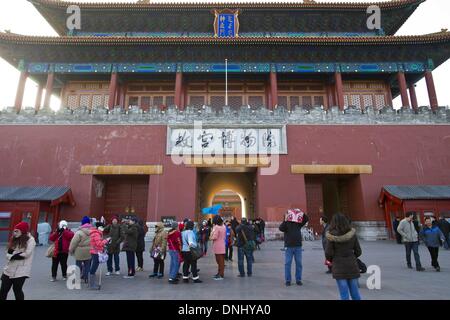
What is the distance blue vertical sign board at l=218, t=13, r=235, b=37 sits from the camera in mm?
18109

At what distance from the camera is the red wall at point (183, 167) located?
1354 cm

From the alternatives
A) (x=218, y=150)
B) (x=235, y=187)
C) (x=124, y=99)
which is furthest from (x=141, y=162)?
(x=235, y=187)

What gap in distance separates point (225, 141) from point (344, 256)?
1080cm

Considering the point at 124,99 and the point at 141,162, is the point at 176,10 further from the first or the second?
the point at 141,162

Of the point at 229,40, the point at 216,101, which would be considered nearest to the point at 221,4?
the point at 229,40

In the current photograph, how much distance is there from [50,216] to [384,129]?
1662 cm

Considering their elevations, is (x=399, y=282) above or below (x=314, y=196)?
below

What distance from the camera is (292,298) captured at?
174 inches

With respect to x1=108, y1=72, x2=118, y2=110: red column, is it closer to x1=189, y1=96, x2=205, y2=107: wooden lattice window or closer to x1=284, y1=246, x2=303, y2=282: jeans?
x1=189, y1=96, x2=205, y2=107: wooden lattice window

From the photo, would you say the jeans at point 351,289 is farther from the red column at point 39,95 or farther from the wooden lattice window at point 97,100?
the red column at point 39,95

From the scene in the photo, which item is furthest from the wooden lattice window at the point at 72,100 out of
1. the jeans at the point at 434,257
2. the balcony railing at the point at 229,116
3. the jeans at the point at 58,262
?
the jeans at the point at 434,257

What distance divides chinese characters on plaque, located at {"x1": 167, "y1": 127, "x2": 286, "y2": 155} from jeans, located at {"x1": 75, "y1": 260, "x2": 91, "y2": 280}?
8.70 m

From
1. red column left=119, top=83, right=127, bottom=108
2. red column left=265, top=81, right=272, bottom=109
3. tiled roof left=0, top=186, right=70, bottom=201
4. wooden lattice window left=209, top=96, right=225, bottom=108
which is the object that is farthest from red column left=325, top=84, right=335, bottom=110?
tiled roof left=0, top=186, right=70, bottom=201

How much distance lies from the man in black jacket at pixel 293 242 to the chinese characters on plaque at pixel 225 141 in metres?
8.38
